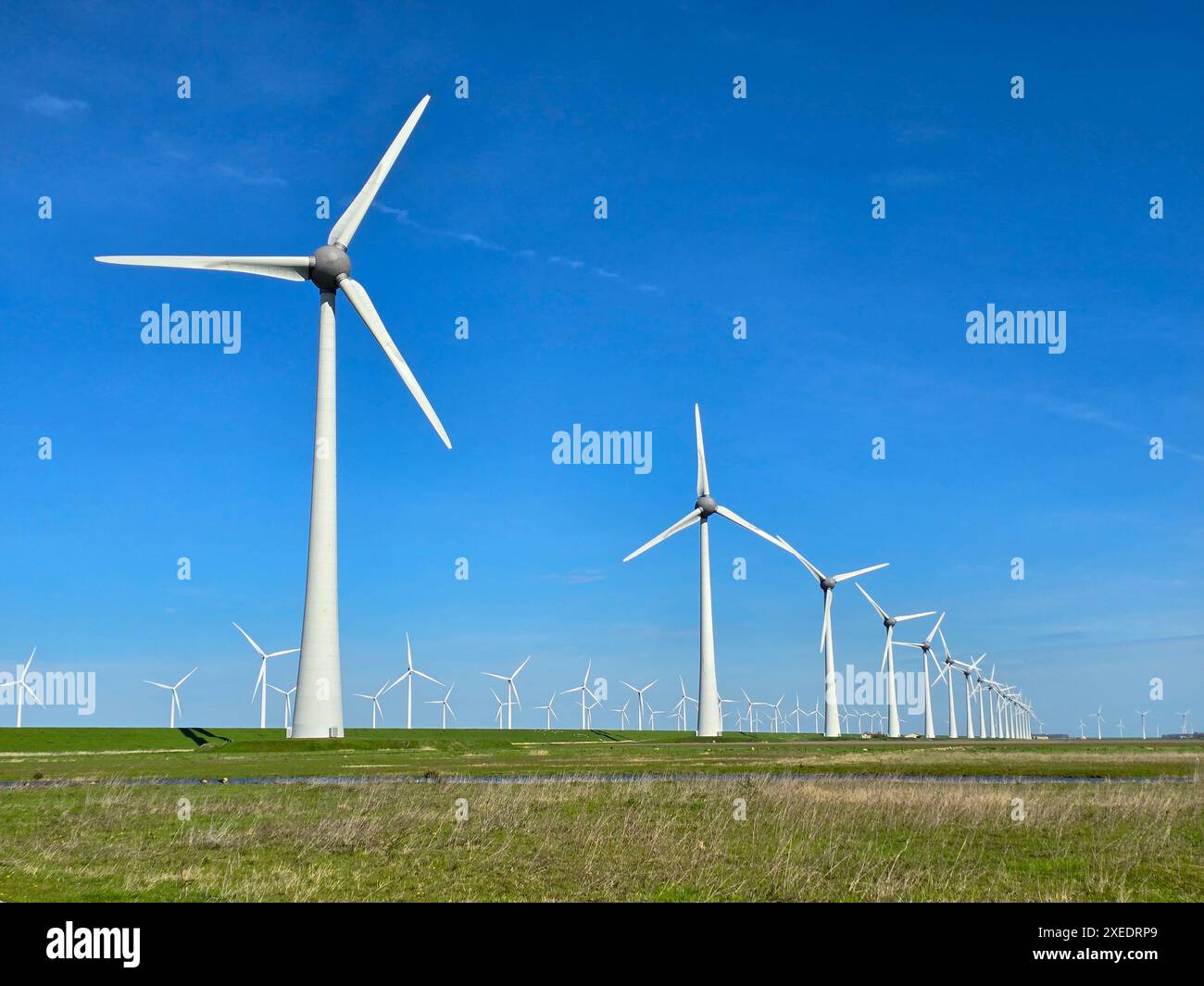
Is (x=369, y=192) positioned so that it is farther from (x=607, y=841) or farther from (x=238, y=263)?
(x=607, y=841)

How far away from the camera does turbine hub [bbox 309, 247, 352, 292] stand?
3162 inches

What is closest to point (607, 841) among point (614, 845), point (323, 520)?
point (614, 845)

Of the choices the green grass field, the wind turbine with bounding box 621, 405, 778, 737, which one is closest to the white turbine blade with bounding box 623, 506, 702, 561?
the wind turbine with bounding box 621, 405, 778, 737

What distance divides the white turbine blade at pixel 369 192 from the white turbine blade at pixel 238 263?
10.9ft

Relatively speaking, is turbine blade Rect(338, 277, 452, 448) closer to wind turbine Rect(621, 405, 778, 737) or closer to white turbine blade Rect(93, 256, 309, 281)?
white turbine blade Rect(93, 256, 309, 281)

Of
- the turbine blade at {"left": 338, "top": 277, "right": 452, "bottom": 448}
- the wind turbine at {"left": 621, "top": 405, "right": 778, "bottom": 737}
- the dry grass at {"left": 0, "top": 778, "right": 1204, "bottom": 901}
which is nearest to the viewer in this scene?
the dry grass at {"left": 0, "top": 778, "right": 1204, "bottom": 901}

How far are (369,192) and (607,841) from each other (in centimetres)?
6711

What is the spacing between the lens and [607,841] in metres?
25.3

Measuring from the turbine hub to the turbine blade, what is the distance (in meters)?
0.66

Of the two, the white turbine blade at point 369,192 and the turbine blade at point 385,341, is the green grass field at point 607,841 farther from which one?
the white turbine blade at point 369,192

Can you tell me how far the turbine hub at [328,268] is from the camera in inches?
3162

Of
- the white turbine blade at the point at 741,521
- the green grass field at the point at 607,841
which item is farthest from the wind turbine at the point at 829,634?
the green grass field at the point at 607,841

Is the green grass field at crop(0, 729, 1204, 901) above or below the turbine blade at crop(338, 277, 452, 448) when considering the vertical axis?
below
